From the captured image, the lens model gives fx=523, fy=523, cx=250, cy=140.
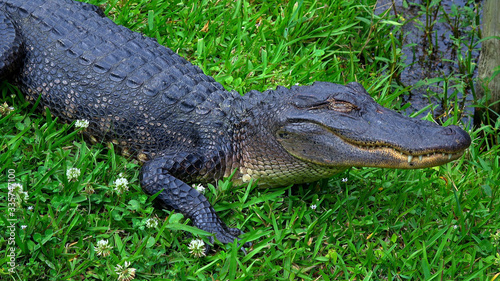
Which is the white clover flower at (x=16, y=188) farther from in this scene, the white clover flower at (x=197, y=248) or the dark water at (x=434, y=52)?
the dark water at (x=434, y=52)

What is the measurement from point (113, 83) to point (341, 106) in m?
1.65

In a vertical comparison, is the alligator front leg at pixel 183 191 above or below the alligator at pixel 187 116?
below

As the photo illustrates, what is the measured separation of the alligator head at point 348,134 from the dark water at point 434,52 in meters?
2.16

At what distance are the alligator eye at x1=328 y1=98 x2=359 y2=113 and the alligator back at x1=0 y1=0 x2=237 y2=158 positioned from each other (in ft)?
2.51

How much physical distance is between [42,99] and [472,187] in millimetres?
3365

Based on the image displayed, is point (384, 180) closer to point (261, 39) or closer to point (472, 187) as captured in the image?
point (472, 187)

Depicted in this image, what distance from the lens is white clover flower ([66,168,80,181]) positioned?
3.34 m

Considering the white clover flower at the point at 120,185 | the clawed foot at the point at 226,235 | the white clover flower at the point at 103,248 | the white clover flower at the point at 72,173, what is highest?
the white clover flower at the point at 72,173

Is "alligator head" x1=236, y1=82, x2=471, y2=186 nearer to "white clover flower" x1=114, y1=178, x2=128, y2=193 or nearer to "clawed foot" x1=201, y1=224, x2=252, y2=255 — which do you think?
"clawed foot" x1=201, y1=224, x2=252, y2=255

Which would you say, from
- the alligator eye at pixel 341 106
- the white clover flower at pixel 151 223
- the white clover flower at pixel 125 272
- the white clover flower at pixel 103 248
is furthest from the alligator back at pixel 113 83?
the white clover flower at pixel 125 272

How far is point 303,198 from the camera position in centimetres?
371

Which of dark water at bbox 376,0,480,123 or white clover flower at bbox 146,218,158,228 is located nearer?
white clover flower at bbox 146,218,158,228

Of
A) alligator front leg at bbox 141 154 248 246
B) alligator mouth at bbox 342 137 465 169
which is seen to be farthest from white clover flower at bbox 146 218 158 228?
alligator mouth at bbox 342 137 465 169

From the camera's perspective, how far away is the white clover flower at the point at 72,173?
3.34 m
